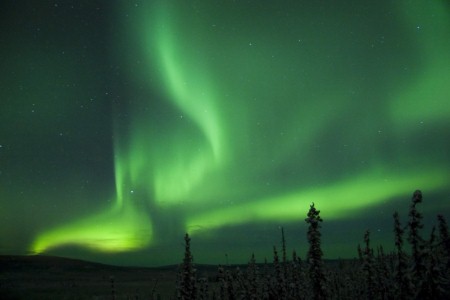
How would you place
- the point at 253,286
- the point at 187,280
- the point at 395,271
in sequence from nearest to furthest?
1. the point at 395,271
2. the point at 187,280
3. the point at 253,286

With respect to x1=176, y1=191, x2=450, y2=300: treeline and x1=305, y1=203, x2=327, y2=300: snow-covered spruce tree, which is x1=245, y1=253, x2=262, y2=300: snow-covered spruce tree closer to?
x1=176, y1=191, x2=450, y2=300: treeline

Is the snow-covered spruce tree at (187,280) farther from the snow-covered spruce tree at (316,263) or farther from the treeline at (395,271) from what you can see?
the snow-covered spruce tree at (316,263)

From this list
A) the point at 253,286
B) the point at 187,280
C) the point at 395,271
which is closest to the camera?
the point at 395,271

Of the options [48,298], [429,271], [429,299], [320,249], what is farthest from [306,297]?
[48,298]

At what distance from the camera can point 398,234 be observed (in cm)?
3484

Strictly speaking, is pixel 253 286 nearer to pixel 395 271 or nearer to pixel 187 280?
pixel 187 280

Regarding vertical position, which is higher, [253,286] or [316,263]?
[316,263]

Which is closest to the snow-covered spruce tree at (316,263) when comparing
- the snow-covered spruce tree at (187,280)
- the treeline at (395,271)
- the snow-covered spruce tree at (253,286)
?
the treeline at (395,271)

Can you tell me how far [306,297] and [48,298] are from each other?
89.0 m

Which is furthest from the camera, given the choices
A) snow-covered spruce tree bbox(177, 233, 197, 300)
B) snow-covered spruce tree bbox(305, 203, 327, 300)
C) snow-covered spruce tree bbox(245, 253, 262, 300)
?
snow-covered spruce tree bbox(245, 253, 262, 300)

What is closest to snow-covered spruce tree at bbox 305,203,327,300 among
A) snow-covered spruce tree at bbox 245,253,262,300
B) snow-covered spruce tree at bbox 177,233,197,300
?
snow-covered spruce tree at bbox 177,233,197,300

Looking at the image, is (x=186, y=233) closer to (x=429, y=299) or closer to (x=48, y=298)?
(x=429, y=299)

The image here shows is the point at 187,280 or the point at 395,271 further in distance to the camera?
the point at 187,280

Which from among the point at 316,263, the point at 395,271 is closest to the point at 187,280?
the point at 316,263
